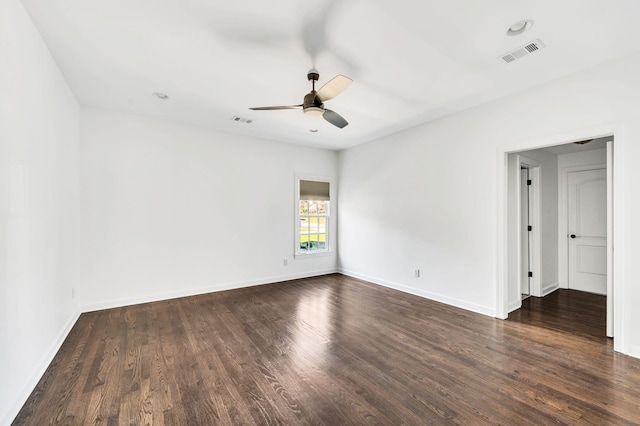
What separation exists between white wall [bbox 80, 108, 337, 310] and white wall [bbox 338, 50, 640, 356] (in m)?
1.48

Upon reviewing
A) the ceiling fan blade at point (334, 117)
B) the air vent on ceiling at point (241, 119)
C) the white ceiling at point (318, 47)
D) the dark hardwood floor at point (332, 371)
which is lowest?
the dark hardwood floor at point (332, 371)

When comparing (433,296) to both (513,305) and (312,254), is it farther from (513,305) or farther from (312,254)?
(312,254)

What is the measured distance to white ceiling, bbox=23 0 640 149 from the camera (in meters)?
2.09

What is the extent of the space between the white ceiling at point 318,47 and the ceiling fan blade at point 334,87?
298mm

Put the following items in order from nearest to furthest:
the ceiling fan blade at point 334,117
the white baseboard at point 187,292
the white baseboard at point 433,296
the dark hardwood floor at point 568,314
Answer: the ceiling fan blade at point 334,117 → the dark hardwood floor at point 568,314 → the white baseboard at point 433,296 → the white baseboard at point 187,292

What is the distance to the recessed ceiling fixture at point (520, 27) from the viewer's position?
2221 mm

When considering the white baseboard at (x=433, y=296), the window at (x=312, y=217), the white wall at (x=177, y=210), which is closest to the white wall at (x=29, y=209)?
the white wall at (x=177, y=210)

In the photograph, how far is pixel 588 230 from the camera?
486 cm

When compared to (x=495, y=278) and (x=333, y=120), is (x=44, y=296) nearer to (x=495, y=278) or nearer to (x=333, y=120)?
(x=333, y=120)

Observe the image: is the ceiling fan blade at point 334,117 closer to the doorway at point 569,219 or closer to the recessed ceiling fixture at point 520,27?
the recessed ceiling fixture at point 520,27

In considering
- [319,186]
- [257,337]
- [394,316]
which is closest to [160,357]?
[257,337]

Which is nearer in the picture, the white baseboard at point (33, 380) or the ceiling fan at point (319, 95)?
the white baseboard at point (33, 380)

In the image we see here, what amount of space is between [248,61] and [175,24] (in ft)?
2.24

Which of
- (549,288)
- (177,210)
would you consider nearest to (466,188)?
(549,288)
